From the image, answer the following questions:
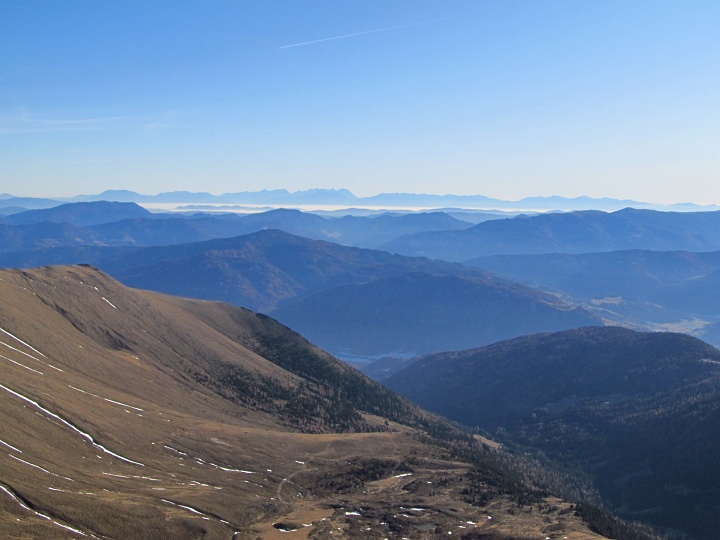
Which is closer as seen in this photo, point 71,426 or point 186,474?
point 71,426

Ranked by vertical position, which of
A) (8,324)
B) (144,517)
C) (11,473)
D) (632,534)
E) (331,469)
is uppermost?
(8,324)

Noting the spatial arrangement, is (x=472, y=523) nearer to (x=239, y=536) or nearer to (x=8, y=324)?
(x=239, y=536)

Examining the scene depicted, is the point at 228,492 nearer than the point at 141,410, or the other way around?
the point at 228,492

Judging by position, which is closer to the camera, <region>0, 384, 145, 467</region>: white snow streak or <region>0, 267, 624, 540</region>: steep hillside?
<region>0, 267, 624, 540</region>: steep hillside

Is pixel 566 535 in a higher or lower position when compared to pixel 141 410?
lower

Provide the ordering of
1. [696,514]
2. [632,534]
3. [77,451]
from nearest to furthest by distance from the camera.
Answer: [77,451] → [632,534] → [696,514]

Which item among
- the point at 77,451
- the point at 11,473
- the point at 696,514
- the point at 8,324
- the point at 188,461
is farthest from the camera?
the point at 696,514

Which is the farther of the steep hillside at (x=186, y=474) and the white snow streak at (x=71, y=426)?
the white snow streak at (x=71, y=426)

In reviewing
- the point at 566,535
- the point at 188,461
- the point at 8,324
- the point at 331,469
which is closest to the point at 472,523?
the point at 566,535

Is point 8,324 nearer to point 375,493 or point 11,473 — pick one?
point 11,473

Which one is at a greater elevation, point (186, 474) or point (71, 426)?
point (71, 426)
